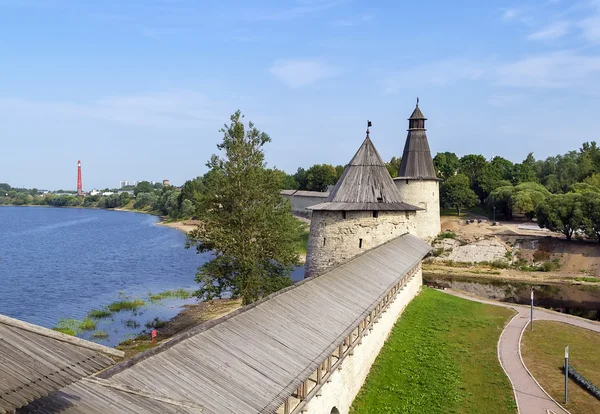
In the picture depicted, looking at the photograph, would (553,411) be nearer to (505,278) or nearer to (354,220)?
(354,220)

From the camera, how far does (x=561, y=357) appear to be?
55.2 ft

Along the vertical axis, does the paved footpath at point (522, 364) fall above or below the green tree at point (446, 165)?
below

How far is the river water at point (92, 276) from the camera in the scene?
26094 mm

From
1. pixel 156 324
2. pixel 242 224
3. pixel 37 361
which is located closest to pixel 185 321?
pixel 156 324

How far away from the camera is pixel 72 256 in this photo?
45.1 m

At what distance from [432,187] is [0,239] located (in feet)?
163

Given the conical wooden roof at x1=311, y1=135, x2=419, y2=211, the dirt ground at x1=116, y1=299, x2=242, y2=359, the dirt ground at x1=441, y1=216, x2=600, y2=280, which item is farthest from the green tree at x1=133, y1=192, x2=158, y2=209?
the conical wooden roof at x1=311, y1=135, x2=419, y2=211

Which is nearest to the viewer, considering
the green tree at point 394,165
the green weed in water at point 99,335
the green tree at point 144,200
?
the green weed in water at point 99,335

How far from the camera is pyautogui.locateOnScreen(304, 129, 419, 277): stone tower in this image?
21328 millimetres

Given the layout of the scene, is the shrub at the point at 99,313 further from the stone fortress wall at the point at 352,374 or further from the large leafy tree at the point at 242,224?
the stone fortress wall at the point at 352,374

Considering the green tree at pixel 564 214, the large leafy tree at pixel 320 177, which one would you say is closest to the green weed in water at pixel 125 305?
the green tree at pixel 564 214

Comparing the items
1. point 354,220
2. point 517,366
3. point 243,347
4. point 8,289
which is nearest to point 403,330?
point 517,366

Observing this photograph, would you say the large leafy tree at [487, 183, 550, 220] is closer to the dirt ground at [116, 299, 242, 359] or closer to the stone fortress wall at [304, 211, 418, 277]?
the stone fortress wall at [304, 211, 418, 277]

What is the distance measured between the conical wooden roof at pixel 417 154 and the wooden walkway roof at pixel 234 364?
2719 centimetres
